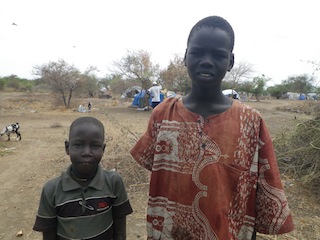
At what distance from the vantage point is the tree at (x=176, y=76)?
16266 millimetres

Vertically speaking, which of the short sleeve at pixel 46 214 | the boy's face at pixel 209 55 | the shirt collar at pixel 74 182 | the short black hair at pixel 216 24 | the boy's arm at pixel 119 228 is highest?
the short black hair at pixel 216 24

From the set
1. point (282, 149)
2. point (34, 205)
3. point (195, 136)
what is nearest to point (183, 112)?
point (195, 136)

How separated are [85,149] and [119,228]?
492 millimetres

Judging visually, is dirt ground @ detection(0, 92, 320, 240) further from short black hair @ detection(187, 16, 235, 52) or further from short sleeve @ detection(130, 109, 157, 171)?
short black hair @ detection(187, 16, 235, 52)

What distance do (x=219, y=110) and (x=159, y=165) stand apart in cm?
38

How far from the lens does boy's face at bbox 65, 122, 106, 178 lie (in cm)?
128

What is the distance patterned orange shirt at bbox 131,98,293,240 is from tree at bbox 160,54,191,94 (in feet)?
49.4

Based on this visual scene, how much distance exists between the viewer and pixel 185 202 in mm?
1169

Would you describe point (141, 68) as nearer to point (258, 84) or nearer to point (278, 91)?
point (258, 84)

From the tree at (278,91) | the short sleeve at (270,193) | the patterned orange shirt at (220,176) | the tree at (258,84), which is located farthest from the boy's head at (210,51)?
the tree at (278,91)

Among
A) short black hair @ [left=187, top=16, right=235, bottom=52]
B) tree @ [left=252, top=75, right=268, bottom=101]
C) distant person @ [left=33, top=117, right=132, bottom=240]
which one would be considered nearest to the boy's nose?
distant person @ [left=33, top=117, right=132, bottom=240]

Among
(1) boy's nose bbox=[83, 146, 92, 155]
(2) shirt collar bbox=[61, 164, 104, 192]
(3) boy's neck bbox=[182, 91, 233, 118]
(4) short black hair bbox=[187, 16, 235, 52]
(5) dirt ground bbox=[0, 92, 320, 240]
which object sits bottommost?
(5) dirt ground bbox=[0, 92, 320, 240]

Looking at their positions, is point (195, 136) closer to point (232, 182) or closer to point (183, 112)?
→ point (183, 112)

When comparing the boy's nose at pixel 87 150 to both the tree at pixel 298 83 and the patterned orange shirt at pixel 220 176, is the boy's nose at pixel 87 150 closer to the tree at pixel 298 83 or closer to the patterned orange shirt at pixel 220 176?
the patterned orange shirt at pixel 220 176
